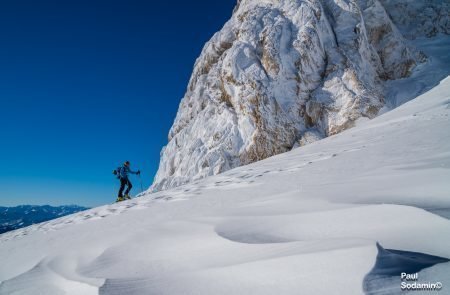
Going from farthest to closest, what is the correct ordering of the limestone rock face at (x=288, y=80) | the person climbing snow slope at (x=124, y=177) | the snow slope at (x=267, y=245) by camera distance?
1. the limestone rock face at (x=288, y=80)
2. the person climbing snow slope at (x=124, y=177)
3. the snow slope at (x=267, y=245)

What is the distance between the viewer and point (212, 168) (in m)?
16.6

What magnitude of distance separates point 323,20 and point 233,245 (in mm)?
20870

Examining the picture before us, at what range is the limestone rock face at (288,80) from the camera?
16.5 m

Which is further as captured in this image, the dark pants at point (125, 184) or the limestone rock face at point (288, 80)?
the limestone rock face at point (288, 80)

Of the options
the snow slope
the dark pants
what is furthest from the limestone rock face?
the snow slope

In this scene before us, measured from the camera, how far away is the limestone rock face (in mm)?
16516

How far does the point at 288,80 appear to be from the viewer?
1762cm

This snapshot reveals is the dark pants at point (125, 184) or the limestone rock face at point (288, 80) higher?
the limestone rock face at point (288, 80)

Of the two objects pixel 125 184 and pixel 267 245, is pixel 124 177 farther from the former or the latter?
pixel 267 245

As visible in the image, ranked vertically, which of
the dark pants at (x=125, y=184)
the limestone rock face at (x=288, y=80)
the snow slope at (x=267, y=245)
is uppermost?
the limestone rock face at (x=288, y=80)

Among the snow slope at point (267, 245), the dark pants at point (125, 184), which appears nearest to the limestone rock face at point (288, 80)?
the dark pants at point (125, 184)

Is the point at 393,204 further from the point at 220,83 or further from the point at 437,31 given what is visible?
the point at 437,31

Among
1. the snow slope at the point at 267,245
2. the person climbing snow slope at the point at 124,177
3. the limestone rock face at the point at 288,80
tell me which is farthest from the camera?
the limestone rock face at the point at 288,80

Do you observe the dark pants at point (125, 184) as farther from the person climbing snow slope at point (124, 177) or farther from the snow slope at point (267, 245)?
the snow slope at point (267, 245)
